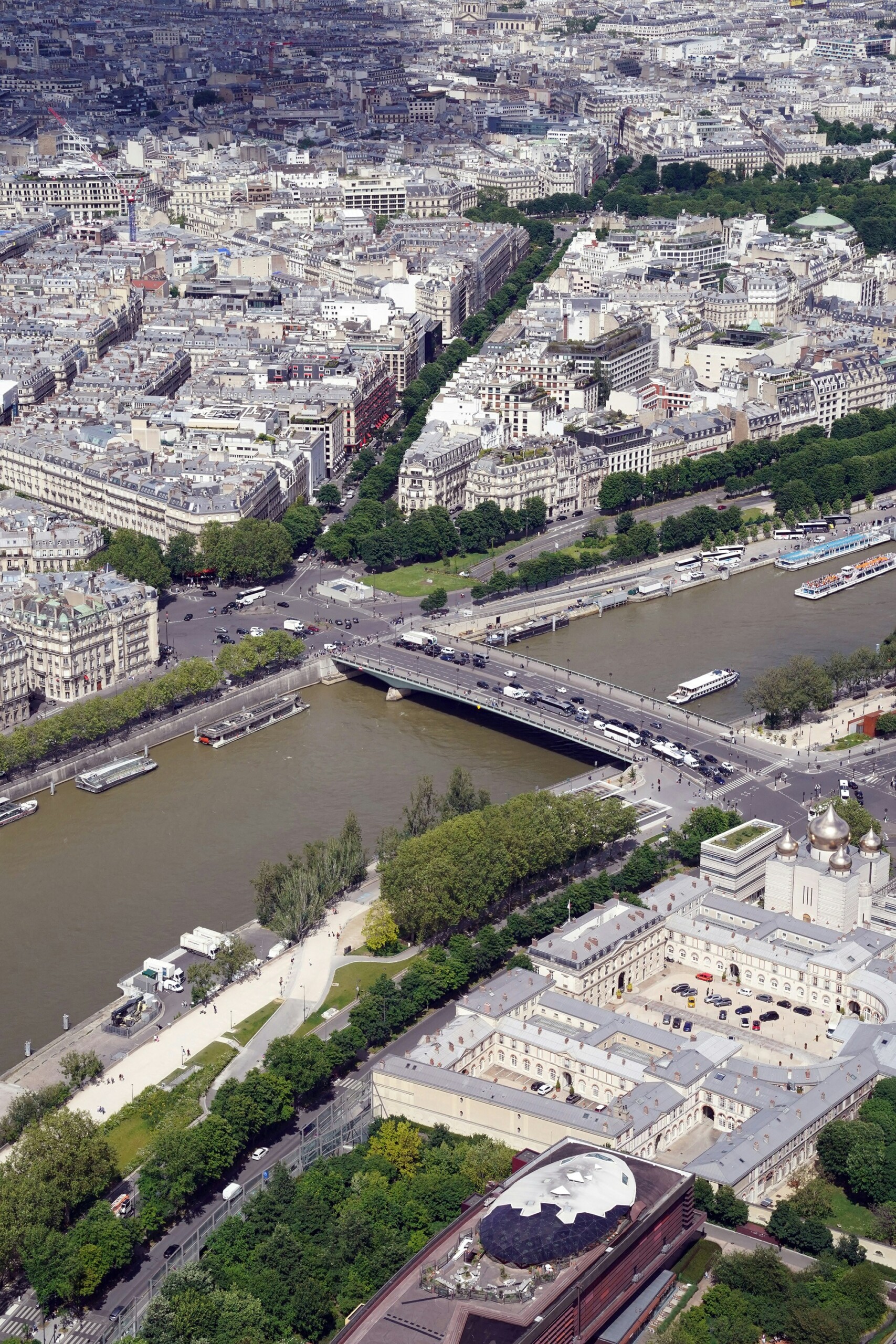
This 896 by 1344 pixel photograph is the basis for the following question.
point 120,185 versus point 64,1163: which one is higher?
point 120,185

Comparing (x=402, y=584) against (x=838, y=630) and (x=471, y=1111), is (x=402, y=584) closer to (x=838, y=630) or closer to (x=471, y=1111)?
(x=838, y=630)

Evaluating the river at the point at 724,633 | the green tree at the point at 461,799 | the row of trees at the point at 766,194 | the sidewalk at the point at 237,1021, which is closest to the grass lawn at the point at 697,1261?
the sidewalk at the point at 237,1021

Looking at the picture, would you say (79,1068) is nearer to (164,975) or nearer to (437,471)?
(164,975)

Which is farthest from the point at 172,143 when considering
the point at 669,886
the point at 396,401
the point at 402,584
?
the point at 669,886

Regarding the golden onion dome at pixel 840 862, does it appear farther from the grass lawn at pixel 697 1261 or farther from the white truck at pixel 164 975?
the white truck at pixel 164 975

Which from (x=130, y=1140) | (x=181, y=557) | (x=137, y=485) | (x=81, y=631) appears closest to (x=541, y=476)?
(x=181, y=557)

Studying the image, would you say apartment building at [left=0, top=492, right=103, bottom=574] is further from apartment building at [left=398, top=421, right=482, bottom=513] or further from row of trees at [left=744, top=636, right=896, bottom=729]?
row of trees at [left=744, top=636, right=896, bottom=729]
